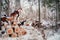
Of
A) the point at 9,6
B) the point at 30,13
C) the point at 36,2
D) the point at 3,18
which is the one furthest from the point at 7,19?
the point at 36,2

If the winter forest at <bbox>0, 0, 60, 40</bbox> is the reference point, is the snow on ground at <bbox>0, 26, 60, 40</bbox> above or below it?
below

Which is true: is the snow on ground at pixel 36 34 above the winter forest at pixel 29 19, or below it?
below

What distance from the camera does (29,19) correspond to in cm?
172

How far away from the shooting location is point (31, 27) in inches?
67.8

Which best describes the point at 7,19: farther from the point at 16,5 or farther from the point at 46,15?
the point at 46,15

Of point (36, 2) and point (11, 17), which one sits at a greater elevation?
point (36, 2)

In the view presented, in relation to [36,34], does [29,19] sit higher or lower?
higher

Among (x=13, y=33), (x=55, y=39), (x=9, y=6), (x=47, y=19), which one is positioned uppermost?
(x=9, y=6)

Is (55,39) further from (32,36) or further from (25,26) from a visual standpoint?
(25,26)

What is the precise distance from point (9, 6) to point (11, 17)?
13 centimetres

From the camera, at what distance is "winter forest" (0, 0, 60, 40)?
66.2 inches

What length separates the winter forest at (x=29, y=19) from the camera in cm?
168

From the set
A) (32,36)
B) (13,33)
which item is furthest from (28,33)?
→ (13,33)

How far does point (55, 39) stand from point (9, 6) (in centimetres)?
70
